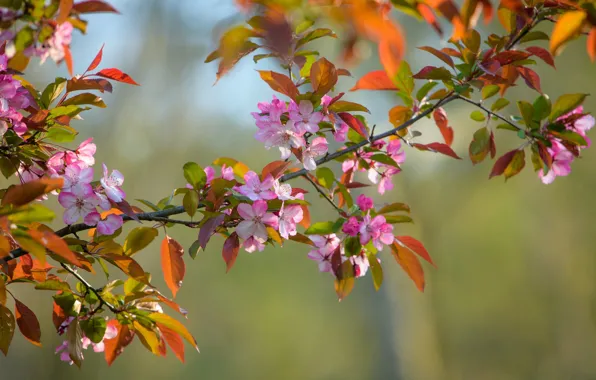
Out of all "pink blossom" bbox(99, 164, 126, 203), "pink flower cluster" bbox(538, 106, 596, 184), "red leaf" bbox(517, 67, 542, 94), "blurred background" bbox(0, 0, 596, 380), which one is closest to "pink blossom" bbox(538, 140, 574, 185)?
"pink flower cluster" bbox(538, 106, 596, 184)

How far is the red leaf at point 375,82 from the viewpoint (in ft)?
3.29

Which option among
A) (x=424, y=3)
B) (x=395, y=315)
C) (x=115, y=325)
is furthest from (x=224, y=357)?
(x=424, y=3)

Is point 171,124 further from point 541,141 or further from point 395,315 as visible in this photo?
point 541,141

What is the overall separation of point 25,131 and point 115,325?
0.35m

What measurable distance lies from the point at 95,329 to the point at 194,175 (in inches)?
11.2

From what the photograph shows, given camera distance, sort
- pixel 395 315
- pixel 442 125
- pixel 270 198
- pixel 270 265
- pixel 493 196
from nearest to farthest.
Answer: pixel 270 198 → pixel 442 125 → pixel 395 315 → pixel 493 196 → pixel 270 265

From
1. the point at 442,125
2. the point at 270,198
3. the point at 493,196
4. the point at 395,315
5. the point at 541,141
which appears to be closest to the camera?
the point at 270,198

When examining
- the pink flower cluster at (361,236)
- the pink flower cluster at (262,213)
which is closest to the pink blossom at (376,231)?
the pink flower cluster at (361,236)

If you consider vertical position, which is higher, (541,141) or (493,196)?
(541,141)

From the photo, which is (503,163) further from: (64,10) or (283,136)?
(64,10)

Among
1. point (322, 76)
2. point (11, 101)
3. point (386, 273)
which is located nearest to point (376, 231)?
point (322, 76)

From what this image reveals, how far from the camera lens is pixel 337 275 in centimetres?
96

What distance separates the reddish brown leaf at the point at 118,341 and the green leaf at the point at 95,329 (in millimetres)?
56

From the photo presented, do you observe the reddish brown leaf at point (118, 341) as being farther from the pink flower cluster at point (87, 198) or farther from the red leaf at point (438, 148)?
the red leaf at point (438, 148)
